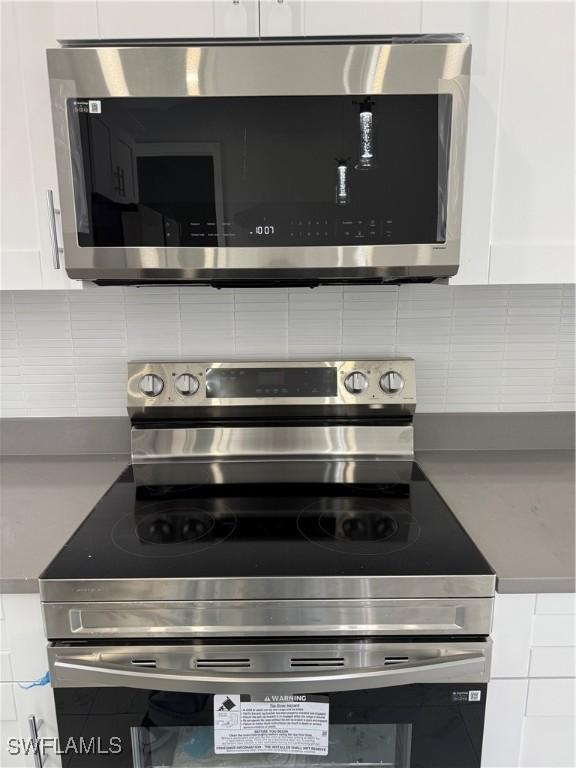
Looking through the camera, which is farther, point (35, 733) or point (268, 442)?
point (268, 442)

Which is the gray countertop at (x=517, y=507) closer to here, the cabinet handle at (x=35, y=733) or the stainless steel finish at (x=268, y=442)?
the stainless steel finish at (x=268, y=442)

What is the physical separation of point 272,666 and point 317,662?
0.08 metres

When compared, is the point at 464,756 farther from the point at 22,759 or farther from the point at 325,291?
the point at 325,291

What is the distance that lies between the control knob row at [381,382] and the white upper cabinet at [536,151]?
38cm

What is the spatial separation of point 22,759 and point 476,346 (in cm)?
141

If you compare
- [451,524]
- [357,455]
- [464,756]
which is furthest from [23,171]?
[464,756]

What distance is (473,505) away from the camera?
3.95ft

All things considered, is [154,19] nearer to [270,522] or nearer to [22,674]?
[270,522]

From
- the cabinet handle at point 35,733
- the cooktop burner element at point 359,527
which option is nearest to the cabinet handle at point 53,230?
the cooktop burner element at point 359,527

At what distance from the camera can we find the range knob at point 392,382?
1.40 m

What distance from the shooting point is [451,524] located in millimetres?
Result: 1108

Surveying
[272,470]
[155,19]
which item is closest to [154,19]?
[155,19]

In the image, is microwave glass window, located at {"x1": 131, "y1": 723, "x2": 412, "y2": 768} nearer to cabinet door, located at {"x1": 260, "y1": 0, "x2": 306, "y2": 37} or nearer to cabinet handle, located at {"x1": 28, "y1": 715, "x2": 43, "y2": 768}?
cabinet handle, located at {"x1": 28, "y1": 715, "x2": 43, "y2": 768}

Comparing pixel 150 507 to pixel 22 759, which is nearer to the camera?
pixel 22 759
